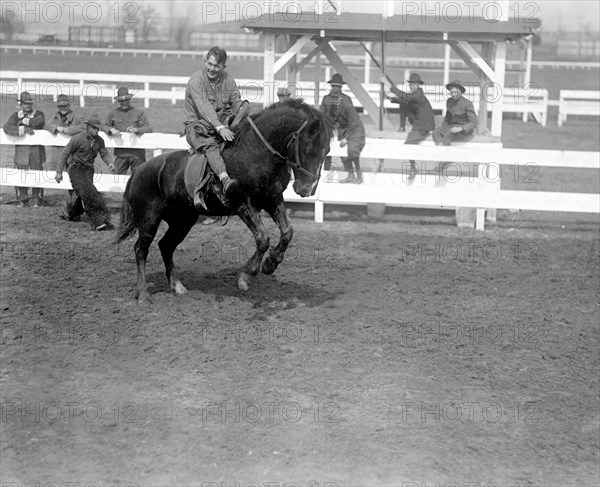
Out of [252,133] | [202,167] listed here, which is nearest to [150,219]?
[202,167]

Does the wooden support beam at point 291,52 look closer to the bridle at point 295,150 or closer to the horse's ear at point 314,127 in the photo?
the bridle at point 295,150

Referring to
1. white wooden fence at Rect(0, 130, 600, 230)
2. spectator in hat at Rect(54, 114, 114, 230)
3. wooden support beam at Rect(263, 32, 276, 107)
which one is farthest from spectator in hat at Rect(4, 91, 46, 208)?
wooden support beam at Rect(263, 32, 276, 107)

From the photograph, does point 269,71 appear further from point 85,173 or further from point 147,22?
point 147,22

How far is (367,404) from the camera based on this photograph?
720cm

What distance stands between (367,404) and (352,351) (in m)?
1.14

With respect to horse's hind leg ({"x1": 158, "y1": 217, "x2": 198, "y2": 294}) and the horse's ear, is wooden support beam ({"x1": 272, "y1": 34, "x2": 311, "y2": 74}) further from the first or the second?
the horse's ear

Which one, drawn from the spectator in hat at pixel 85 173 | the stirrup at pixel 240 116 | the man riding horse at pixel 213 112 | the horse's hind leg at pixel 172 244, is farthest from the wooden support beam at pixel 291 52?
the stirrup at pixel 240 116

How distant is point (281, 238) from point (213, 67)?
1988mm

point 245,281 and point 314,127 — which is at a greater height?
point 314,127

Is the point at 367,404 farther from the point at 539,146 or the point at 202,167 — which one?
the point at 539,146

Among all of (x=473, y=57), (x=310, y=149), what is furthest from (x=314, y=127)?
(x=473, y=57)

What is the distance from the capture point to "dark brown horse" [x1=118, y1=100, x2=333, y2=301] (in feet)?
28.6

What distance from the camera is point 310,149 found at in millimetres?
8688

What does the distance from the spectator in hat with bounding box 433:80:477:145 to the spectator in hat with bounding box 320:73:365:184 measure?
139cm
